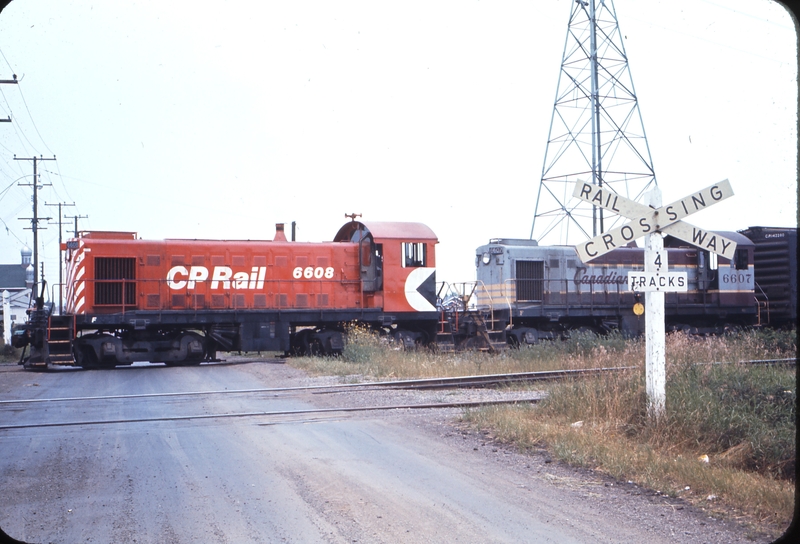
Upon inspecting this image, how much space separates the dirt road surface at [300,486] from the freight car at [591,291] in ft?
38.5

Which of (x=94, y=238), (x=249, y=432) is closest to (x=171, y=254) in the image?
(x=94, y=238)

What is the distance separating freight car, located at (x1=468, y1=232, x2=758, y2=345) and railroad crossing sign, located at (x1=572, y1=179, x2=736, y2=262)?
1329cm

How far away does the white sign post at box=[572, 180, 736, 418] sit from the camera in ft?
25.1

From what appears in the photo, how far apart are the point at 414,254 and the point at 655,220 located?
13027 millimetres

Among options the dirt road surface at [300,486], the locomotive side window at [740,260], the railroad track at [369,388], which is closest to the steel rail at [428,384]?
the railroad track at [369,388]

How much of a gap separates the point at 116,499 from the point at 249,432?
2982 mm

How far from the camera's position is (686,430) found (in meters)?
7.59

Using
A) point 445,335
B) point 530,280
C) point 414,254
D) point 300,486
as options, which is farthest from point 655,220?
point 530,280

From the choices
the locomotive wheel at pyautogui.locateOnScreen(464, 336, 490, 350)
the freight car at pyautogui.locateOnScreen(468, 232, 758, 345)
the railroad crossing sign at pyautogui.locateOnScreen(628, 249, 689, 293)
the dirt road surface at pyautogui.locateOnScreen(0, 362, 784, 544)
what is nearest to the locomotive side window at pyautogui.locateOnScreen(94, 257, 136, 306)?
the dirt road surface at pyautogui.locateOnScreen(0, 362, 784, 544)

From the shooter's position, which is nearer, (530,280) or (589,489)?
(589,489)

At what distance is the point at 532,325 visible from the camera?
21.9 metres

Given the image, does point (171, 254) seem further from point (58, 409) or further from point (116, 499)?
point (116, 499)

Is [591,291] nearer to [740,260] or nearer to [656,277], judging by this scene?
[740,260]

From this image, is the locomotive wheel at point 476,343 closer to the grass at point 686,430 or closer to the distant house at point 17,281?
the grass at point 686,430
